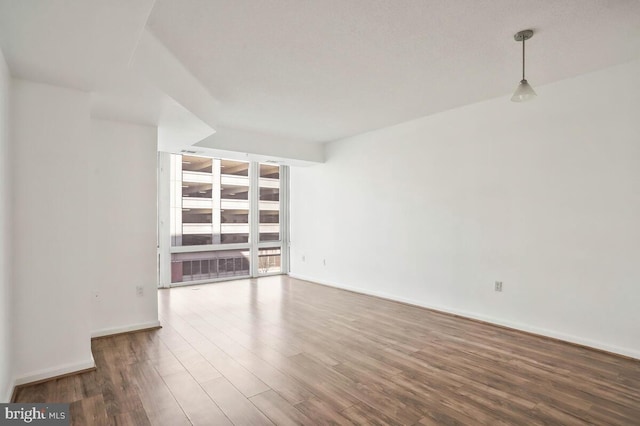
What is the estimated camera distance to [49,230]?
8.72 ft

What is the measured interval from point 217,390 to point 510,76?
390 cm

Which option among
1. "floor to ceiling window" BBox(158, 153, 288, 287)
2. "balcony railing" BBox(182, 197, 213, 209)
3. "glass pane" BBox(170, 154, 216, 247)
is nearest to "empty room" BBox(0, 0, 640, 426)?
"floor to ceiling window" BBox(158, 153, 288, 287)

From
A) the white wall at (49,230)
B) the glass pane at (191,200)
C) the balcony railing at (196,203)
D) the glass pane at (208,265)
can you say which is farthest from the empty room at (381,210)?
the balcony railing at (196,203)

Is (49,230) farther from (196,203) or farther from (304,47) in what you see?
Result: (196,203)

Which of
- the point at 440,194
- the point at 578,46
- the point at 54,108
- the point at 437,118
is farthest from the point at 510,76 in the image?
the point at 54,108

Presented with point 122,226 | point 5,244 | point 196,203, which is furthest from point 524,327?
point 196,203

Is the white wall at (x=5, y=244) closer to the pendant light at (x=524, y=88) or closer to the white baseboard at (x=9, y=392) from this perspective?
the white baseboard at (x=9, y=392)

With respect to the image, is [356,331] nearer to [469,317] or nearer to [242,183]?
[469,317]

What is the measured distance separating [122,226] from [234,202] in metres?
3.37

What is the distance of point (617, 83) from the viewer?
3.17 metres

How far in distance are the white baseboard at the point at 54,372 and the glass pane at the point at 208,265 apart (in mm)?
3595

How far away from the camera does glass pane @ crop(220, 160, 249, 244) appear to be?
691cm

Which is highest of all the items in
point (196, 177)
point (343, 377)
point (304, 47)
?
point (304, 47)

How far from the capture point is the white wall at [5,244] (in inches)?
85.8
